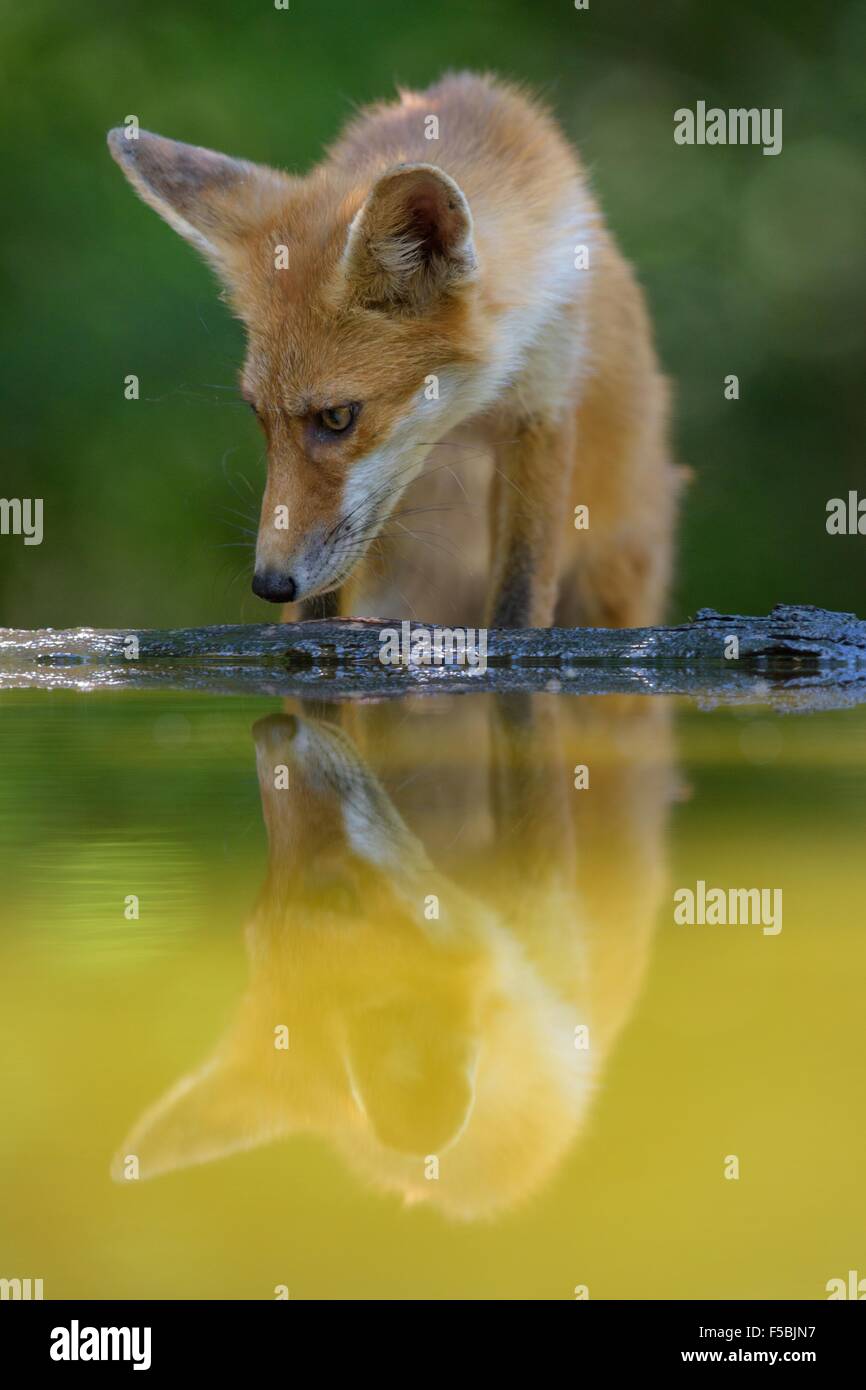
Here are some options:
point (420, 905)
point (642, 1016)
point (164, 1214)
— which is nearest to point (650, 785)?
point (420, 905)

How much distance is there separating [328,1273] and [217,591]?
5.56m

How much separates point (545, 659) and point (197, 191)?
1362 millimetres

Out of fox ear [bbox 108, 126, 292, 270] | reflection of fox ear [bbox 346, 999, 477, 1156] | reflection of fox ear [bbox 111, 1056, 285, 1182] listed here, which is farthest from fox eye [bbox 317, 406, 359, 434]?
reflection of fox ear [bbox 111, 1056, 285, 1182]

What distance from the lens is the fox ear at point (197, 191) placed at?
3434 millimetres

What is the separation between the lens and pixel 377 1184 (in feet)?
2.85

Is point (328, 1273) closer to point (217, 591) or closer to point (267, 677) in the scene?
point (267, 677)

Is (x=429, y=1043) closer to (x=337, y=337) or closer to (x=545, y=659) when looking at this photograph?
(x=545, y=659)

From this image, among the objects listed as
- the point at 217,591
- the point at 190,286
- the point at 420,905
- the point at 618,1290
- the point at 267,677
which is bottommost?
the point at 618,1290

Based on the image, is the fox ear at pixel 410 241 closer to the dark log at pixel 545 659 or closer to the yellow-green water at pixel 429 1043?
the dark log at pixel 545 659

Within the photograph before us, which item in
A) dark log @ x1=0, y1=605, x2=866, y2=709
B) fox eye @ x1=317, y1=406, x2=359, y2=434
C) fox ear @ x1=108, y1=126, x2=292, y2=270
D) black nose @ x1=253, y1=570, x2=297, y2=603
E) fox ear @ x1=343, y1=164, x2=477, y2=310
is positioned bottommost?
dark log @ x1=0, y1=605, x2=866, y2=709

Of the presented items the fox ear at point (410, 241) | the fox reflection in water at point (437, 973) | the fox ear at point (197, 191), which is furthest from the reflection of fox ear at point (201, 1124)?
the fox ear at point (197, 191)

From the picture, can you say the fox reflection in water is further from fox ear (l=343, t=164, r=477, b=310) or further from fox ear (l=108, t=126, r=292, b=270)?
fox ear (l=108, t=126, r=292, b=270)

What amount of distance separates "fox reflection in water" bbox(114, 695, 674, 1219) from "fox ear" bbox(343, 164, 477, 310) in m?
1.35

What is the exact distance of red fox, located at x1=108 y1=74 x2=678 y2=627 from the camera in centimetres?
317
